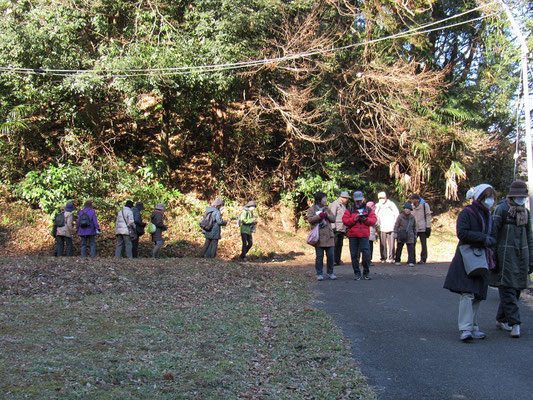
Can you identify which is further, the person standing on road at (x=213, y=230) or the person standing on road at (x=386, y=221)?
the person standing on road at (x=386, y=221)

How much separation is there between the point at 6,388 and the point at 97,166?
18770 mm

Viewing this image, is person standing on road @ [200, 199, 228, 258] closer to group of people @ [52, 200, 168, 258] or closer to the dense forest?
group of people @ [52, 200, 168, 258]

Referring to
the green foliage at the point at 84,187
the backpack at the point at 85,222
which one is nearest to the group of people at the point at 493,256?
the backpack at the point at 85,222

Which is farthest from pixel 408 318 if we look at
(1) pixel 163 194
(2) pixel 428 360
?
(1) pixel 163 194

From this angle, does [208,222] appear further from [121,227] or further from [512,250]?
[512,250]

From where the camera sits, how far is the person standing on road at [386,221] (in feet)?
55.2

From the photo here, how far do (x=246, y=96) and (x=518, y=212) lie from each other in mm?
16284

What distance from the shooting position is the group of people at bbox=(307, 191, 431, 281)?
12.4 meters

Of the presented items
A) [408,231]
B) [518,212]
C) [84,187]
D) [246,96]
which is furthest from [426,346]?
[246,96]

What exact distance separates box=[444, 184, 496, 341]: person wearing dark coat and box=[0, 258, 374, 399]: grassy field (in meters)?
1.57

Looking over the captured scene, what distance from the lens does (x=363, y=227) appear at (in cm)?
1250

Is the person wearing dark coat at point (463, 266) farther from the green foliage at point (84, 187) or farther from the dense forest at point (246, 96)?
the green foliage at point (84, 187)

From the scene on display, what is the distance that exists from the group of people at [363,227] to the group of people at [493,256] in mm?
4956

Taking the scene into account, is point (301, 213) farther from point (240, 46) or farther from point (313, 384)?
point (313, 384)
